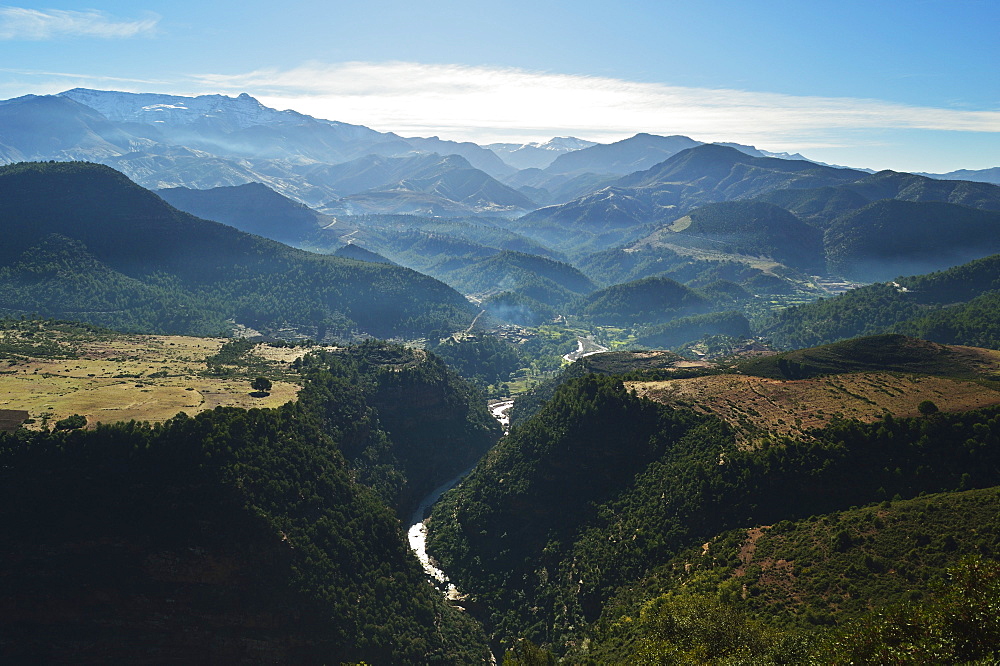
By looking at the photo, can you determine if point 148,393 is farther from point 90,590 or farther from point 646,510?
point 646,510

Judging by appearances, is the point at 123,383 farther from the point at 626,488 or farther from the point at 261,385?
the point at 626,488

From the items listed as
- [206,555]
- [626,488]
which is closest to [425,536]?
[626,488]

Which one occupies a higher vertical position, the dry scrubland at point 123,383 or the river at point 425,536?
the dry scrubland at point 123,383

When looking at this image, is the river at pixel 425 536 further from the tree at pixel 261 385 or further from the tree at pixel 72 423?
the tree at pixel 72 423

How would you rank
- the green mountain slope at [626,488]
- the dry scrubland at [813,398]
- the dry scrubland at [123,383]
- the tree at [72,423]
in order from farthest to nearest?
1. the dry scrubland at [813,398]
2. the dry scrubland at [123,383]
3. the green mountain slope at [626,488]
4. the tree at [72,423]

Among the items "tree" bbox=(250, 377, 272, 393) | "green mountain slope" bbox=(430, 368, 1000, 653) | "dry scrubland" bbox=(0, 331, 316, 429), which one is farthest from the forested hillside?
"tree" bbox=(250, 377, 272, 393)

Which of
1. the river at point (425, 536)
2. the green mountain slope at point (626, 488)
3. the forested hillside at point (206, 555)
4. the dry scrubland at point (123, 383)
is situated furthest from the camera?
the river at point (425, 536)

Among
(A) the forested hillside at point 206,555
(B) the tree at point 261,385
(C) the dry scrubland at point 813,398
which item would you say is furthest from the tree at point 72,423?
(C) the dry scrubland at point 813,398
